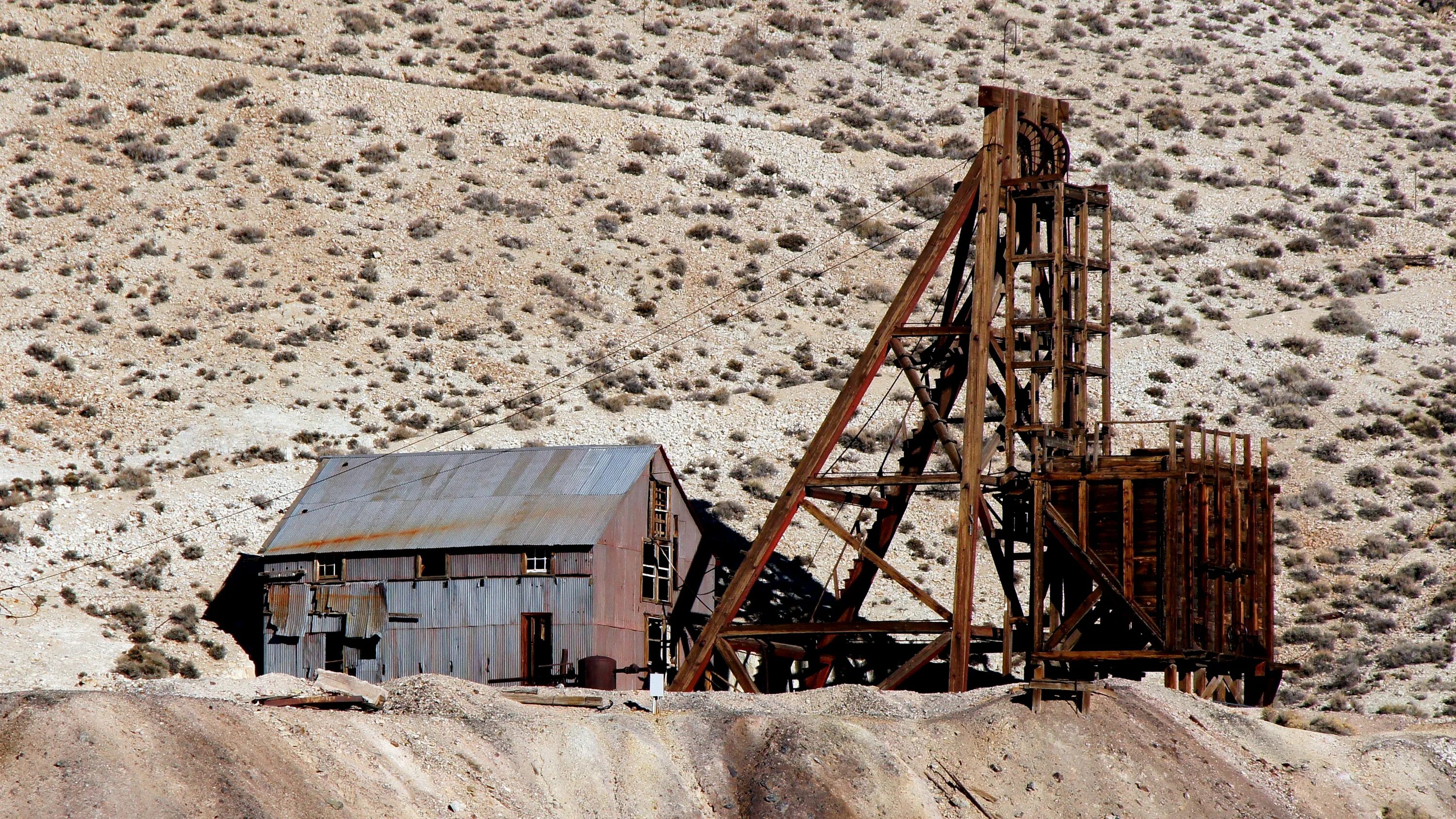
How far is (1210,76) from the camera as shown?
6738 centimetres

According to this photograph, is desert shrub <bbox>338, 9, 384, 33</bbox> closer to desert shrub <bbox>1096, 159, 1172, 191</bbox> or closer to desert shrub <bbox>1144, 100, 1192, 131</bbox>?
desert shrub <bbox>1096, 159, 1172, 191</bbox>

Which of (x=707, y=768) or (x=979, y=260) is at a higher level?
(x=979, y=260)

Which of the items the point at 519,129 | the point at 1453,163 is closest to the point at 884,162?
the point at 519,129

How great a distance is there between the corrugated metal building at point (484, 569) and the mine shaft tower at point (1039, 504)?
262 centimetres

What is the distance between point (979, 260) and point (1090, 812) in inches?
393

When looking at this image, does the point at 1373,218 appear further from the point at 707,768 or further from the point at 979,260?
the point at 707,768

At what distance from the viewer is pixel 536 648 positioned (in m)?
29.8

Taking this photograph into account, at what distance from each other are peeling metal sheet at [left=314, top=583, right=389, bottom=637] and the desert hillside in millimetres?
2799

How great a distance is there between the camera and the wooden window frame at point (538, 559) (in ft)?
97.3

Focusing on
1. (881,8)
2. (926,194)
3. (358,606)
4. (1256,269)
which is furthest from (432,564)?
(881,8)

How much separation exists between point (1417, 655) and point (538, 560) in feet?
57.1

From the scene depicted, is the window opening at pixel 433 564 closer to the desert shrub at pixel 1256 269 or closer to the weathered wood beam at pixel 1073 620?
the weathered wood beam at pixel 1073 620

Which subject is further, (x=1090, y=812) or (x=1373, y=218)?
(x=1373, y=218)

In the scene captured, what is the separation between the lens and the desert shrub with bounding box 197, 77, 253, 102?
58.7 meters
